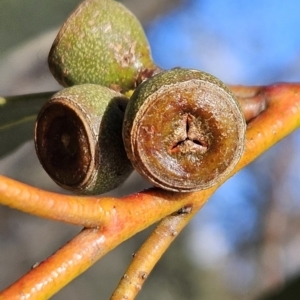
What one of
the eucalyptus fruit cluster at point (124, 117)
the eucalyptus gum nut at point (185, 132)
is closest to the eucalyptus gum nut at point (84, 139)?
the eucalyptus fruit cluster at point (124, 117)

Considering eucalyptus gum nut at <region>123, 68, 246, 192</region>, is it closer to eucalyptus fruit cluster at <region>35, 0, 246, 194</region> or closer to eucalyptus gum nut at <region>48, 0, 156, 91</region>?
eucalyptus fruit cluster at <region>35, 0, 246, 194</region>

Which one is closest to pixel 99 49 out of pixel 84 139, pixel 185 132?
A: pixel 84 139

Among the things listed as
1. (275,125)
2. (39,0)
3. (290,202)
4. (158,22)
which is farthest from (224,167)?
(290,202)

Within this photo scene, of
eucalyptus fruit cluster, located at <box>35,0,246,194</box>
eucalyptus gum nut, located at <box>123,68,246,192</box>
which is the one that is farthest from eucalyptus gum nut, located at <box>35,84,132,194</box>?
eucalyptus gum nut, located at <box>123,68,246,192</box>

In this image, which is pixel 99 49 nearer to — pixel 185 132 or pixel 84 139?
pixel 84 139

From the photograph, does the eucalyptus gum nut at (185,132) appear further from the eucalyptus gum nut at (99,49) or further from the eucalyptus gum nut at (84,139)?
the eucalyptus gum nut at (99,49)

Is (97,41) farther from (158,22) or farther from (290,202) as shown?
(290,202)

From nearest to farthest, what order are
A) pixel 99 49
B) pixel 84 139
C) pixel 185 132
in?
pixel 185 132 < pixel 84 139 < pixel 99 49
